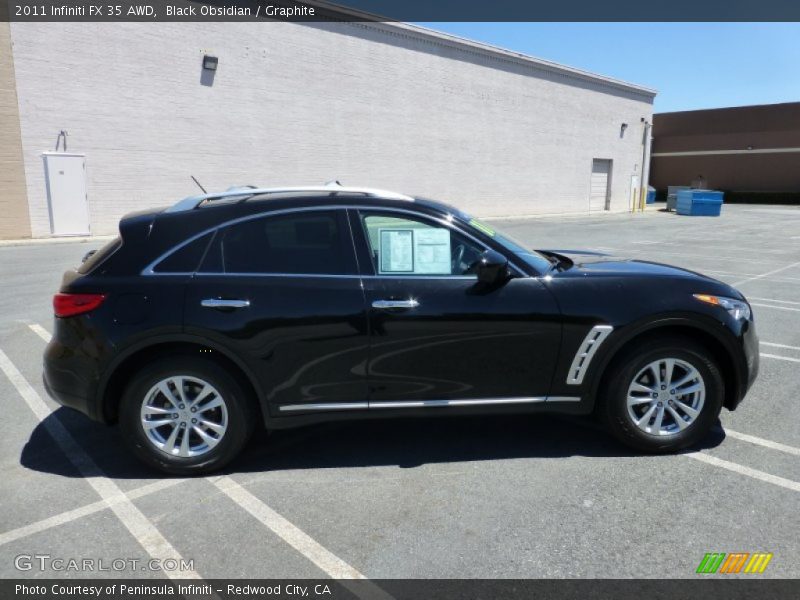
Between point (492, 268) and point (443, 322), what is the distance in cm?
44

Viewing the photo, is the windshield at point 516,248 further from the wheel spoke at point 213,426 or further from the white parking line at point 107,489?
the white parking line at point 107,489

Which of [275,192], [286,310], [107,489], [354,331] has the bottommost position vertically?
[107,489]

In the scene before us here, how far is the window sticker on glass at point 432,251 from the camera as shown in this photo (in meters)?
3.78

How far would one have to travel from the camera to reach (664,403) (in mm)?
3865

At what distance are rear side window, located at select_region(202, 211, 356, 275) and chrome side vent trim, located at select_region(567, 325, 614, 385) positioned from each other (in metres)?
1.52

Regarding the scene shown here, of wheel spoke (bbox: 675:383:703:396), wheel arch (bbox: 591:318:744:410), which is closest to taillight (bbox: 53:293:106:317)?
wheel arch (bbox: 591:318:744:410)

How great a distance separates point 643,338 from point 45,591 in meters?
3.51

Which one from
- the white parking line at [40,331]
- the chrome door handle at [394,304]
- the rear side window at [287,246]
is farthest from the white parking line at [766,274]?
the white parking line at [40,331]

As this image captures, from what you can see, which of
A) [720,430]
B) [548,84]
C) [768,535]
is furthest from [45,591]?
[548,84]

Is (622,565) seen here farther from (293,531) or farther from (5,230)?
(5,230)

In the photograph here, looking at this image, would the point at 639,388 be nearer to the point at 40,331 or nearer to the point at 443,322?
the point at 443,322

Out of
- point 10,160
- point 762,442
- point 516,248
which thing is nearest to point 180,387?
point 516,248

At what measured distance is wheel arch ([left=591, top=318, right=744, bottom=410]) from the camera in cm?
377

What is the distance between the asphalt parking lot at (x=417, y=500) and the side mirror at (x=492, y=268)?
118 centimetres
